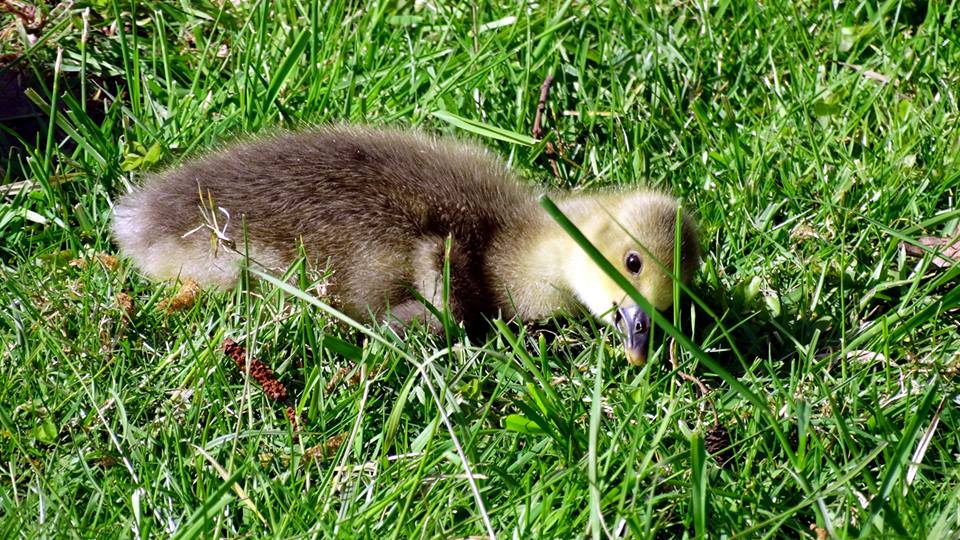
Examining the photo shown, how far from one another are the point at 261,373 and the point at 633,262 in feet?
3.51

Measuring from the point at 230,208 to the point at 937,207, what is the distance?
2.09 meters

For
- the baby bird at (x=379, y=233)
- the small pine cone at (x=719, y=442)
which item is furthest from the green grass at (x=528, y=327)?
the baby bird at (x=379, y=233)

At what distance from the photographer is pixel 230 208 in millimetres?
3465

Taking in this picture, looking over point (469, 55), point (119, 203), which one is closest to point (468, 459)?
point (119, 203)

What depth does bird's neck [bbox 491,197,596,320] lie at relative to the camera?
358 cm

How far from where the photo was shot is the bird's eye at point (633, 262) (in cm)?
344

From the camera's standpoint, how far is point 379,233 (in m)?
3.48

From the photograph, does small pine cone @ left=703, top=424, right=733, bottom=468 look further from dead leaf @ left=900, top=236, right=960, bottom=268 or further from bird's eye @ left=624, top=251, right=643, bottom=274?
dead leaf @ left=900, top=236, right=960, bottom=268

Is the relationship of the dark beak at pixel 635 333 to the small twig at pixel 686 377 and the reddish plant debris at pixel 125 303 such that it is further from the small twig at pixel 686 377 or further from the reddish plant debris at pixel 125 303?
the reddish plant debris at pixel 125 303

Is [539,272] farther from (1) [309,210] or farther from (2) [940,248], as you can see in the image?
(2) [940,248]

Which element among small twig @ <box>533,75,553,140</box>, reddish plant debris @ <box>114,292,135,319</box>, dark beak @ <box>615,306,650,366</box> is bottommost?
reddish plant debris @ <box>114,292,135,319</box>

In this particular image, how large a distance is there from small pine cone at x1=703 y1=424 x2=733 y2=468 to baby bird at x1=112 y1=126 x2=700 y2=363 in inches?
19.3

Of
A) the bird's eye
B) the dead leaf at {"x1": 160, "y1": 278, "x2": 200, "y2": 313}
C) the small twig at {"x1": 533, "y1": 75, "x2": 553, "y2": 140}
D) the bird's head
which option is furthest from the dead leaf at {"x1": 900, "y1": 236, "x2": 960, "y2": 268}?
the dead leaf at {"x1": 160, "y1": 278, "x2": 200, "y2": 313}

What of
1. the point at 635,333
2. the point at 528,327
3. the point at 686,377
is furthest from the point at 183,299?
the point at 686,377
